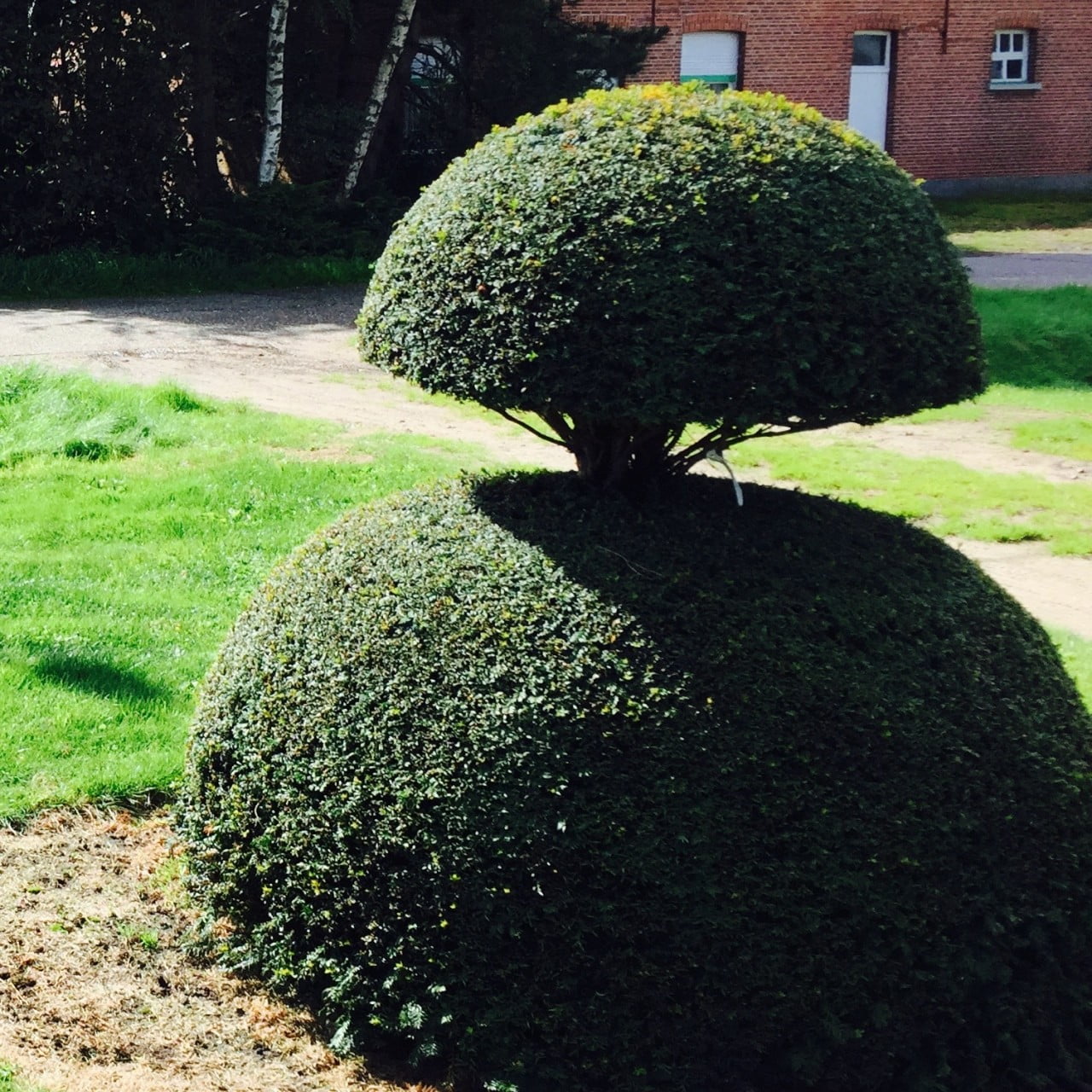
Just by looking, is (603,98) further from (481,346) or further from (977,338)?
(977,338)

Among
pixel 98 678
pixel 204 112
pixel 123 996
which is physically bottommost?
pixel 123 996

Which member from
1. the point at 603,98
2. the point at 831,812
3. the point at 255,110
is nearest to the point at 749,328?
the point at 603,98

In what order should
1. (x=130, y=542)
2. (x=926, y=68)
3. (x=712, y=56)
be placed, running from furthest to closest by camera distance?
(x=926, y=68) → (x=712, y=56) → (x=130, y=542)

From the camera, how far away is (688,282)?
2988 mm

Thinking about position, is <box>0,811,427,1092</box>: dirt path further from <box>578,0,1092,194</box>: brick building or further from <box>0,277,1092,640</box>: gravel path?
<box>578,0,1092,194</box>: brick building

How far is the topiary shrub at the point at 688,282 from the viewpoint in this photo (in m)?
2.98

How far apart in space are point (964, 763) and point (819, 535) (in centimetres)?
64

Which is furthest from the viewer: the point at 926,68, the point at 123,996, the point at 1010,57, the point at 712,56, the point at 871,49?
the point at 1010,57

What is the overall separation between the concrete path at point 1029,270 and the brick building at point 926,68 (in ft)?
26.3

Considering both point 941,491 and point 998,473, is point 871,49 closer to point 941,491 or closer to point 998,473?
point 998,473

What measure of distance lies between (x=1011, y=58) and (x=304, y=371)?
2260cm

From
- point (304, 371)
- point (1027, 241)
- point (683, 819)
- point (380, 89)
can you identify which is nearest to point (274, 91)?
point (380, 89)

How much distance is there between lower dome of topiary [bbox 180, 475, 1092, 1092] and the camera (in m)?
3.06

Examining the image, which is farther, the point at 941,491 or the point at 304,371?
the point at 304,371
